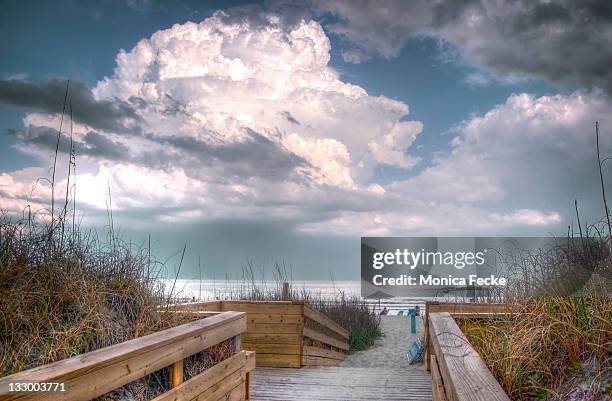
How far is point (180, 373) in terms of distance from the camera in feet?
12.4

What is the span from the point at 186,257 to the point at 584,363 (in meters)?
3.54

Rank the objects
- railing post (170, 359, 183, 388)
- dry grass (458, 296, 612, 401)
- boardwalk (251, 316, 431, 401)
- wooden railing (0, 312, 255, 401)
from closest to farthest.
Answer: wooden railing (0, 312, 255, 401) → dry grass (458, 296, 612, 401) → railing post (170, 359, 183, 388) → boardwalk (251, 316, 431, 401)

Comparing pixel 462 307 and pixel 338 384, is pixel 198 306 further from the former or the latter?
pixel 462 307

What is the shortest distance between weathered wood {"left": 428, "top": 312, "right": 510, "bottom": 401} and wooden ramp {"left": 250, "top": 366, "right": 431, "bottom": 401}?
7.52ft

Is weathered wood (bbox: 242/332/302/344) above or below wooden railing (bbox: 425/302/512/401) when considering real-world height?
below

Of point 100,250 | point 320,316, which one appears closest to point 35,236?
point 100,250

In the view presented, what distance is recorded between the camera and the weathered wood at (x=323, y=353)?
8039 mm

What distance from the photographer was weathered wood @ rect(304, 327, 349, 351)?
8.07 metres

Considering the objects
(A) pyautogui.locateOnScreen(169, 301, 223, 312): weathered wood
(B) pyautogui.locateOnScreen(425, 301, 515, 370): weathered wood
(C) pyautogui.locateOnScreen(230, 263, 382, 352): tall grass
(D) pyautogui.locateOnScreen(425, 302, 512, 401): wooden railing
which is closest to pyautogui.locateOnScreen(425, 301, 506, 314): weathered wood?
(B) pyautogui.locateOnScreen(425, 301, 515, 370): weathered wood

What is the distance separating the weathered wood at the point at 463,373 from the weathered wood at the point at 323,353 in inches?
171

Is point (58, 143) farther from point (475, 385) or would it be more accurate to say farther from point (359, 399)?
point (475, 385)

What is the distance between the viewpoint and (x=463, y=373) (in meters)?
2.54

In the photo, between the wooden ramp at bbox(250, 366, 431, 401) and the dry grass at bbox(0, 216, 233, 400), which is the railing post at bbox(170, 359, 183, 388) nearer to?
the dry grass at bbox(0, 216, 233, 400)

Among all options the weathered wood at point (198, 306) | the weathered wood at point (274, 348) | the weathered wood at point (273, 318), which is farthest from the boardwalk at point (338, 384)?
the weathered wood at point (198, 306)
